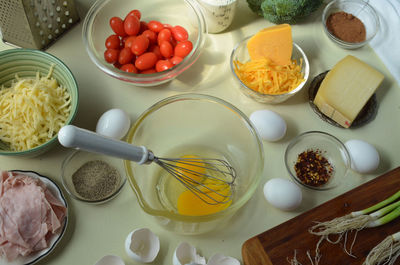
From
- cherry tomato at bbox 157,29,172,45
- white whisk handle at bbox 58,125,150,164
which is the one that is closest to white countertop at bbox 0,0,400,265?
cherry tomato at bbox 157,29,172,45

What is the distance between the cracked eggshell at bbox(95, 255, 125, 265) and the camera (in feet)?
3.15

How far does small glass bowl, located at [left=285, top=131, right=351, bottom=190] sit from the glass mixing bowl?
15 cm

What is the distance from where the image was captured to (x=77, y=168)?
3.59 feet

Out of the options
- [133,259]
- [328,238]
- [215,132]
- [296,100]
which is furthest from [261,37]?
[133,259]

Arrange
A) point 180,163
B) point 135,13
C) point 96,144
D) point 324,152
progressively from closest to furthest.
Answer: point 96,144 → point 180,163 → point 324,152 → point 135,13

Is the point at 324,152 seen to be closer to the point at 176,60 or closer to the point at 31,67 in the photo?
the point at 176,60

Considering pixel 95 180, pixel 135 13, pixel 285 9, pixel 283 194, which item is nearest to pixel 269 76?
pixel 285 9

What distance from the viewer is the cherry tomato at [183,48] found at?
3.94 ft

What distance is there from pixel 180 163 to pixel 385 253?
534 mm

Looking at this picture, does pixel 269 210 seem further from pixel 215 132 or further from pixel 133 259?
pixel 133 259

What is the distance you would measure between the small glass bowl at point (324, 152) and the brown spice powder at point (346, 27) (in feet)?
1.29

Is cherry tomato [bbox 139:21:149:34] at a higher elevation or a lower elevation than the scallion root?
higher

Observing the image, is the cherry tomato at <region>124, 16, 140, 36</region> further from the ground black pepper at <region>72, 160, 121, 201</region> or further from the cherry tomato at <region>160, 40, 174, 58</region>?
the ground black pepper at <region>72, 160, 121, 201</region>

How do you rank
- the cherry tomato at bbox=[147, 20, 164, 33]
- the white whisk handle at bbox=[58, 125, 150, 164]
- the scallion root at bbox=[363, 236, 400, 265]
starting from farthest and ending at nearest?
the cherry tomato at bbox=[147, 20, 164, 33] → the scallion root at bbox=[363, 236, 400, 265] → the white whisk handle at bbox=[58, 125, 150, 164]
